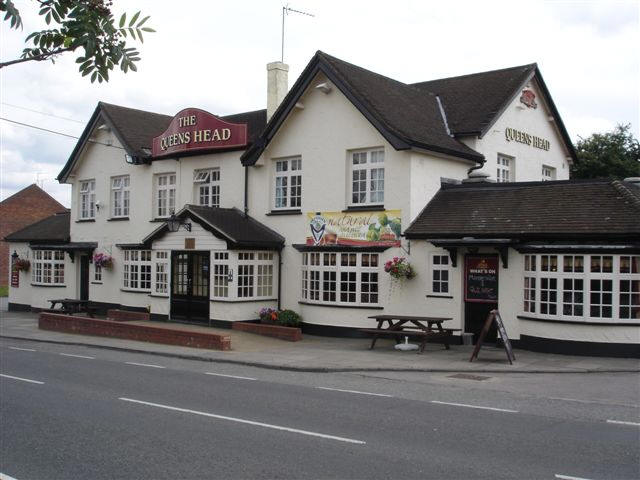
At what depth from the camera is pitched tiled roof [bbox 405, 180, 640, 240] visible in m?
16.6

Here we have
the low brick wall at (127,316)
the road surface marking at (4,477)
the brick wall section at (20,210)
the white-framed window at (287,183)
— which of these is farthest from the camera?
the brick wall section at (20,210)

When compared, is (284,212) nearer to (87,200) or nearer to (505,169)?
(505,169)

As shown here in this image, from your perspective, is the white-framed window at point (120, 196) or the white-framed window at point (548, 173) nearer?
the white-framed window at point (548, 173)

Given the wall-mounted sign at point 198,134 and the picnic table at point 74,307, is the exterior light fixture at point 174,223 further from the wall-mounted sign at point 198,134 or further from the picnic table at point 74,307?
the picnic table at point 74,307

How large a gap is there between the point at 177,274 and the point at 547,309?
39.5 ft

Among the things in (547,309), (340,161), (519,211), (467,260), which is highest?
(340,161)

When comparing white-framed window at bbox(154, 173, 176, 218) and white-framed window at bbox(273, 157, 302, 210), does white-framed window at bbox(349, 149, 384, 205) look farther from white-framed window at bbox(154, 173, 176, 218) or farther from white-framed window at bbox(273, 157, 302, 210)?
white-framed window at bbox(154, 173, 176, 218)

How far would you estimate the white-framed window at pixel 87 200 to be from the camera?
2958 cm

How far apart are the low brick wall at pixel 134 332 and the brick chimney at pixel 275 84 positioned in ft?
29.7

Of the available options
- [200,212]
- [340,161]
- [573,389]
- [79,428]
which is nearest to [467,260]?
[340,161]

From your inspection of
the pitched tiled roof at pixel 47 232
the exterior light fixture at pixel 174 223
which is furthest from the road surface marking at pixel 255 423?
the pitched tiled roof at pixel 47 232

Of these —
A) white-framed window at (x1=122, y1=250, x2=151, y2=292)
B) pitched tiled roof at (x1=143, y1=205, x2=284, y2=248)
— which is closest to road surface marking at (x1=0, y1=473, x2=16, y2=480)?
pitched tiled roof at (x1=143, y1=205, x2=284, y2=248)

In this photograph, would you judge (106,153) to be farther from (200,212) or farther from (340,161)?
(340,161)

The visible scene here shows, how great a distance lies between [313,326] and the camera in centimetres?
2153
